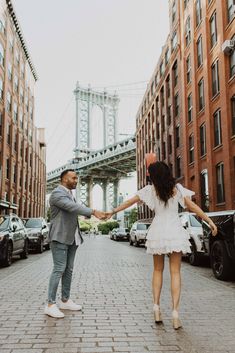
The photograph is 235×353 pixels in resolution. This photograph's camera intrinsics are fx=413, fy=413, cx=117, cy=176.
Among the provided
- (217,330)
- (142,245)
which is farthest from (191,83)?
(217,330)

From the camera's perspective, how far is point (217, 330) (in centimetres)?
450

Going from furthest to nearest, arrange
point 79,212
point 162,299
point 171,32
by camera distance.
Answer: point 171,32
point 162,299
point 79,212

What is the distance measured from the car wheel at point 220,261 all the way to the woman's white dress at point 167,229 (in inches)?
165

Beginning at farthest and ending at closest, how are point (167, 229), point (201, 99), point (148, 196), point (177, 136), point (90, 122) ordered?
point (90, 122), point (177, 136), point (201, 99), point (148, 196), point (167, 229)

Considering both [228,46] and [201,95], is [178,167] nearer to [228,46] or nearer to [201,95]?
[201,95]

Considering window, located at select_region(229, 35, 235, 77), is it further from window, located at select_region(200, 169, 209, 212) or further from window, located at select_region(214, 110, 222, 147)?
window, located at select_region(200, 169, 209, 212)

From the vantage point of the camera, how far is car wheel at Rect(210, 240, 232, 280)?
8.59 metres

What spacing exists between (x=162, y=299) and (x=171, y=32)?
3559 centimetres

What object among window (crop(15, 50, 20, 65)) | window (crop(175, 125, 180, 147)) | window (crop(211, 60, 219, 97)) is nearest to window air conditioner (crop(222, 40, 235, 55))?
window (crop(211, 60, 219, 97))

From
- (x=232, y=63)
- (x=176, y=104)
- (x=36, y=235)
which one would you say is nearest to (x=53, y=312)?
(x=36, y=235)

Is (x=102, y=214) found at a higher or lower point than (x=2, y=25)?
lower

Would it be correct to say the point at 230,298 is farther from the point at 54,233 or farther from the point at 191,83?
the point at 191,83

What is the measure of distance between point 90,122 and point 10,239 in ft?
437

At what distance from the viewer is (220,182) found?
2480 centimetres
